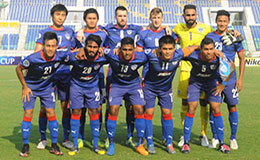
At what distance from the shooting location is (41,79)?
18.9ft

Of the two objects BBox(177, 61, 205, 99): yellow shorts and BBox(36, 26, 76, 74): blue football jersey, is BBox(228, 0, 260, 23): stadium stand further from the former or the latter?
BBox(36, 26, 76, 74): blue football jersey

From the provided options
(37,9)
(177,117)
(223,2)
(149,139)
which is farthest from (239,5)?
(149,139)

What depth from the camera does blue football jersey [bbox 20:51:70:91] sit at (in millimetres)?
5555

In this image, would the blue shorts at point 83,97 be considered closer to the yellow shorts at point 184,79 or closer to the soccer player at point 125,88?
the soccer player at point 125,88

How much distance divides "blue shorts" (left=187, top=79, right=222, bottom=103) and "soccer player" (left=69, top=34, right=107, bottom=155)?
142 cm

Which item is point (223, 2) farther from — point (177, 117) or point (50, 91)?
point (50, 91)

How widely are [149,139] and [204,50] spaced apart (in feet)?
5.21

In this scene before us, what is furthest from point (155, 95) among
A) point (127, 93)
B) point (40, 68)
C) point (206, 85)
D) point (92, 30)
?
point (40, 68)

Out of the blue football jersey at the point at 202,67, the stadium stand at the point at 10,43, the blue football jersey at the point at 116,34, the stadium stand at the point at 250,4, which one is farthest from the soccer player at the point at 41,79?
the stadium stand at the point at 250,4

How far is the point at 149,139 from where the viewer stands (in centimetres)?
597

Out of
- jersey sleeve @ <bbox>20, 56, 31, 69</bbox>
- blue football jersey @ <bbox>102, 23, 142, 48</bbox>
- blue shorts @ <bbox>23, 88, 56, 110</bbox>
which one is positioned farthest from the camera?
blue football jersey @ <bbox>102, 23, 142, 48</bbox>

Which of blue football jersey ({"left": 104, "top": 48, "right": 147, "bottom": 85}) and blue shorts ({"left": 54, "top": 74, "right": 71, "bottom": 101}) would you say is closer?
blue football jersey ({"left": 104, "top": 48, "right": 147, "bottom": 85})

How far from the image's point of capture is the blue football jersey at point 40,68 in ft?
18.2

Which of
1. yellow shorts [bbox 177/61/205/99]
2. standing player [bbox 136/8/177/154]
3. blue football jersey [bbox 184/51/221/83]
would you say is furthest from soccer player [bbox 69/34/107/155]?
yellow shorts [bbox 177/61/205/99]
